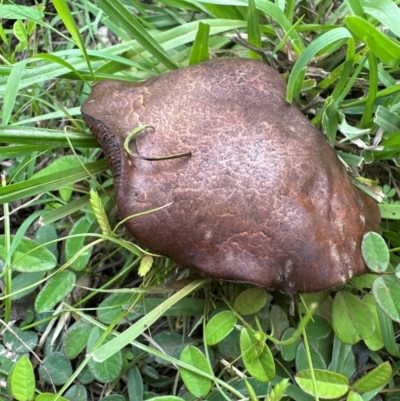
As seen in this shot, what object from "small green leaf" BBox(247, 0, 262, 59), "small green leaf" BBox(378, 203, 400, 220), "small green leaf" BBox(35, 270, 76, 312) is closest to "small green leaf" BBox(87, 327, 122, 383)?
"small green leaf" BBox(35, 270, 76, 312)

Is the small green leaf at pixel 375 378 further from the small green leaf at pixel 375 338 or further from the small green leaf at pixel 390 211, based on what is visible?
the small green leaf at pixel 390 211

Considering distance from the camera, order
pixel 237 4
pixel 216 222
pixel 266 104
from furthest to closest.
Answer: pixel 237 4 < pixel 266 104 < pixel 216 222

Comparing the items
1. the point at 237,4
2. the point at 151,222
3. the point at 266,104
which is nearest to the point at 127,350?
the point at 151,222

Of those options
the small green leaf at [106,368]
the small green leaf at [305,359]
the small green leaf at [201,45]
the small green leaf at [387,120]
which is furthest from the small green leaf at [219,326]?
the small green leaf at [201,45]

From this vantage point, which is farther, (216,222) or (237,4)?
(237,4)

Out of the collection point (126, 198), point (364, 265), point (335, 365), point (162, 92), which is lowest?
point (335, 365)

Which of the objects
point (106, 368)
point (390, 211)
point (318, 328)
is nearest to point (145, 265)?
point (106, 368)

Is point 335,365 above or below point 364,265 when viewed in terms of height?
below

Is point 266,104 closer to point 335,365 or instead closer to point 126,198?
point 126,198
